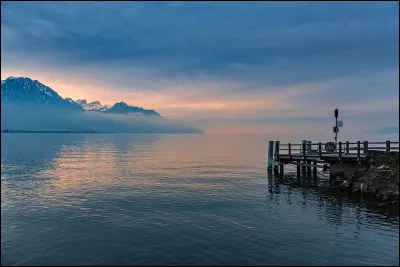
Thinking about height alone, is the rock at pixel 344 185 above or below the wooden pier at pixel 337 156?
below

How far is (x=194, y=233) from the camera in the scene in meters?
18.2

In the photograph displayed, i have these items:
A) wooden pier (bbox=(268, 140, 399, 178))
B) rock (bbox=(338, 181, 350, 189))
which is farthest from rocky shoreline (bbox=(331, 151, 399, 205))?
wooden pier (bbox=(268, 140, 399, 178))

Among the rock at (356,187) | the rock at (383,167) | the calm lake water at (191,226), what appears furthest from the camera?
the rock at (356,187)

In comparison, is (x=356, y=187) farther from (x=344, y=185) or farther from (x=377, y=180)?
(x=377, y=180)

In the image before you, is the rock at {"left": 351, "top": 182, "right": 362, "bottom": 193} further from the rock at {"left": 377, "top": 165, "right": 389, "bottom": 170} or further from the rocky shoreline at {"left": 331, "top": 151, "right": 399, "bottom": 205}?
the rock at {"left": 377, "top": 165, "right": 389, "bottom": 170}

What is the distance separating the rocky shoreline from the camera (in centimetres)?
2499

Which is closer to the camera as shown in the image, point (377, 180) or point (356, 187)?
point (377, 180)

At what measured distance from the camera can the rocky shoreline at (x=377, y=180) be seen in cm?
2499

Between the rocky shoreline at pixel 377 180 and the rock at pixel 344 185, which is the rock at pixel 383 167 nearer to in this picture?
the rocky shoreline at pixel 377 180

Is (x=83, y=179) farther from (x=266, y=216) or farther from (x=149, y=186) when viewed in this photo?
(x=266, y=216)

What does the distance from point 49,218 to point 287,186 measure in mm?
23467

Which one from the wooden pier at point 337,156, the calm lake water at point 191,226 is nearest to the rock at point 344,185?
the wooden pier at point 337,156

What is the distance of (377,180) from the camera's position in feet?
88.9

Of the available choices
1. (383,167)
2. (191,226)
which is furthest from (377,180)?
(191,226)
